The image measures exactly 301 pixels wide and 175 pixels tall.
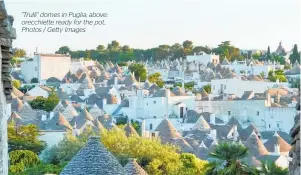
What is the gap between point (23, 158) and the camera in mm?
45219

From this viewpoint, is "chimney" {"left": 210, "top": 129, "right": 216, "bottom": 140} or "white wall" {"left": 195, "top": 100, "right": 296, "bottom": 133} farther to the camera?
"white wall" {"left": 195, "top": 100, "right": 296, "bottom": 133}

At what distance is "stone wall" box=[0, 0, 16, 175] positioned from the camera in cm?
709

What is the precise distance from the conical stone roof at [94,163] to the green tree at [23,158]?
89.3 feet

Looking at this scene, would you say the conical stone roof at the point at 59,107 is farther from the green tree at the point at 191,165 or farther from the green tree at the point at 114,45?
the green tree at the point at 114,45

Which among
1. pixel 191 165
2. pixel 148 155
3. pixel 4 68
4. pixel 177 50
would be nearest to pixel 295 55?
pixel 177 50

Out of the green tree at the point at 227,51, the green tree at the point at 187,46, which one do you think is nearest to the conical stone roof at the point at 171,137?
the green tree at the point at 227,51

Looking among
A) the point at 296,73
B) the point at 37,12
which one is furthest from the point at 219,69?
the point at 37,12

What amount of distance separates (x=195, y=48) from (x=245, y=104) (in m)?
74.6

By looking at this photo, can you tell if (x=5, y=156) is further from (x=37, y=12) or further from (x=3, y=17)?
(x=37, y=12)

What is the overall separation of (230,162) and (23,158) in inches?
933

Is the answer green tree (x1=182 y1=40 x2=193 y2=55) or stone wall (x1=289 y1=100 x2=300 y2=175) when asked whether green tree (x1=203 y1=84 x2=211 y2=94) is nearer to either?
green tree (x1=182 y1=40 x2=193 y2=55)

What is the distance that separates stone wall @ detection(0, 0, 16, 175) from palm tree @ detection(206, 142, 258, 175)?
15778mm

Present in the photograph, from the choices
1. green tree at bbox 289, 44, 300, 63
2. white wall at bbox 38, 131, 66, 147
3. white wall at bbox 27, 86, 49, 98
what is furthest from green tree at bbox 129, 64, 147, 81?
white wall at bbox 38, 131, 66, 147

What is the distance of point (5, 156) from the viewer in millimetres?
7512
